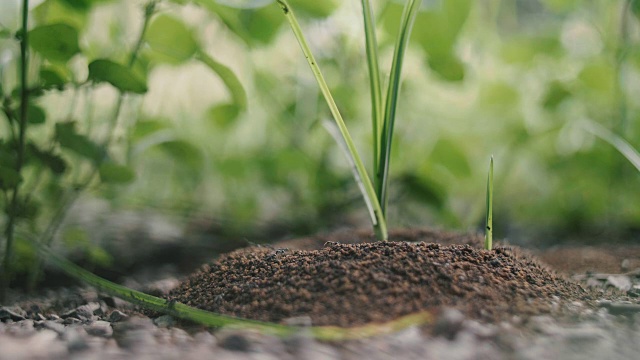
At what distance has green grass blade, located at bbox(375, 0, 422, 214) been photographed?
0.80 metres

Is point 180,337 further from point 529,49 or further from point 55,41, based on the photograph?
point 529,49

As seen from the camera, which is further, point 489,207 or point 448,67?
point 448,67

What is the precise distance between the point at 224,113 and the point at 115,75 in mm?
474

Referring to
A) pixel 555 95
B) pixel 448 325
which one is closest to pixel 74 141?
pixel 448 325

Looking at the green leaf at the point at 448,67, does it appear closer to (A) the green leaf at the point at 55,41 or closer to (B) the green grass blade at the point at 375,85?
(B) the green grass blade at the point at 375,85

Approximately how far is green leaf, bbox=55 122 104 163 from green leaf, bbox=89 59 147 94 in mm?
137

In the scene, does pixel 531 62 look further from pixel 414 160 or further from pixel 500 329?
pixel 500 329

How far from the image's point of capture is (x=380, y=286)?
0.65 meters

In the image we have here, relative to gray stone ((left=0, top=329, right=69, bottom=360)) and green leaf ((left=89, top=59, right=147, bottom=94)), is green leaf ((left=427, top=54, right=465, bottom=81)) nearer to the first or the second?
green leaf ((left=89, top=59, right=147, bottom=94))

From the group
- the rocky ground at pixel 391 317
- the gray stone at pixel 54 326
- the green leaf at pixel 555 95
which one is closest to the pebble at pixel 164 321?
the rocky ground at pixel 391 317

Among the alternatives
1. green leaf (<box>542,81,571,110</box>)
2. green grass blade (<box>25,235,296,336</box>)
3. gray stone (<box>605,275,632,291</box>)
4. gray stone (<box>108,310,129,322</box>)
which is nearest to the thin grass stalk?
green grass blade (<box>25,235,296,336</box>)

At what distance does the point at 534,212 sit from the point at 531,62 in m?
0.48

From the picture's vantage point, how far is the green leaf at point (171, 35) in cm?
114

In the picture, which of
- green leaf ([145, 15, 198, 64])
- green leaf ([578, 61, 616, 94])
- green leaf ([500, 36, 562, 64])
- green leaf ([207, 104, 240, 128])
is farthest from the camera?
green leaf ([500, 36, 562, 64])
